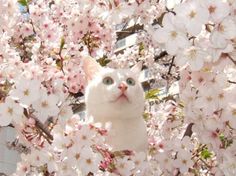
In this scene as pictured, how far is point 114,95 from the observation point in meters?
3.64

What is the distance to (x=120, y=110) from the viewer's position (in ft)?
11.9

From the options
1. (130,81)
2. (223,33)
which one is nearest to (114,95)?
(130,81)

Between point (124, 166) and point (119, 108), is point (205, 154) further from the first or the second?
point (124, 166)

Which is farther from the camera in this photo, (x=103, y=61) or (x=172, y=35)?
(x=103, y=61)

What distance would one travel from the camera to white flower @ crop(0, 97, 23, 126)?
301cm

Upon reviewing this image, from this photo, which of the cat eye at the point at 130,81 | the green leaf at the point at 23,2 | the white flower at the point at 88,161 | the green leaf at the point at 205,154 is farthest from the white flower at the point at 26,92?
the green leaf at the point at 23,2

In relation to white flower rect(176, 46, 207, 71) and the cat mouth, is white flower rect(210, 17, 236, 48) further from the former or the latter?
the cat mouth

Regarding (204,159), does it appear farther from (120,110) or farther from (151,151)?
(120,110)

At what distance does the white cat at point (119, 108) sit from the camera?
3.61m

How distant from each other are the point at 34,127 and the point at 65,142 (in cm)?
40

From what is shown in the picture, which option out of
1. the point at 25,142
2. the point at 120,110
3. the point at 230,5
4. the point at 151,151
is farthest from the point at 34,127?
the point at 230,5

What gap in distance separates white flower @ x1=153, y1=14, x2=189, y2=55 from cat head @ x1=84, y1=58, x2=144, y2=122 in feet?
2.92

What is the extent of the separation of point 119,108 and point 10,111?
852 millimetres

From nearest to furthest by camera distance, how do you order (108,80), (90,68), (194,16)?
(194,16), (108,80), (90,68)
